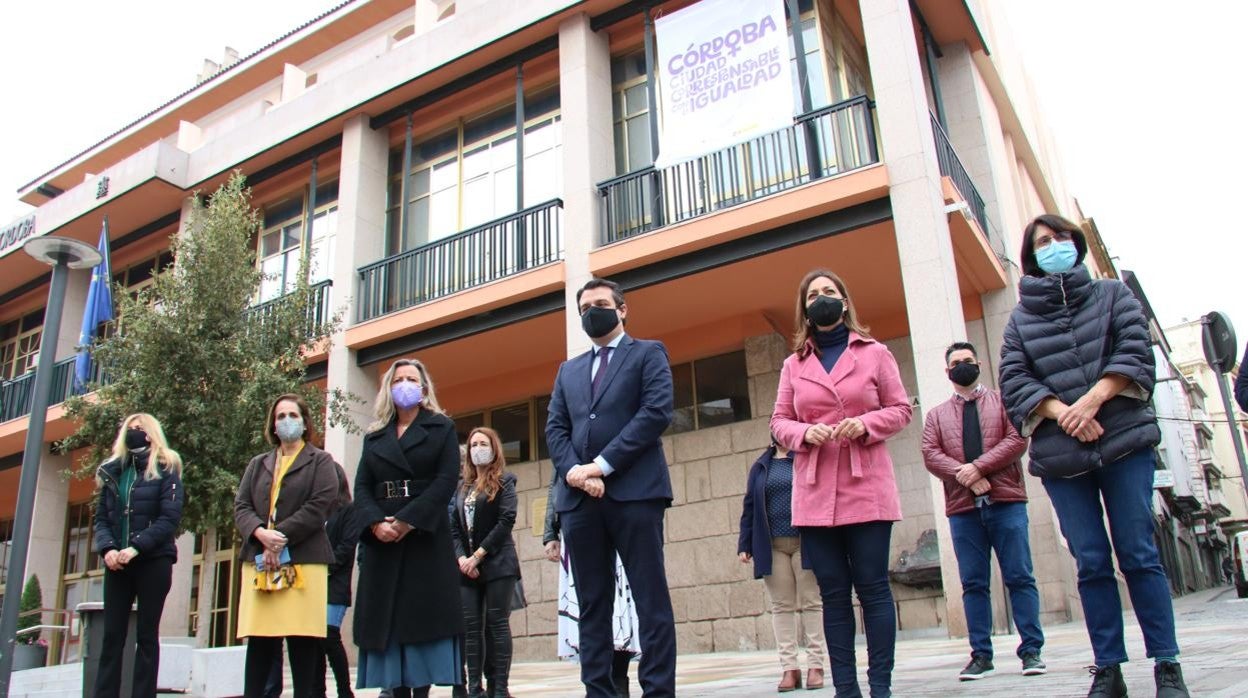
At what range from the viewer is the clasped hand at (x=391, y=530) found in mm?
4570

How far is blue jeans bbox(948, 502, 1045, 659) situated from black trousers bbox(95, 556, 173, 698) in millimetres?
4800

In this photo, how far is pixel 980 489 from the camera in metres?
5.43

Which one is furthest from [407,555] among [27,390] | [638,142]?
[27,390]

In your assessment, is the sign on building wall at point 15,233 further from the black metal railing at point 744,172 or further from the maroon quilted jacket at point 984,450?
the maroon quilted jacket at point 984,450

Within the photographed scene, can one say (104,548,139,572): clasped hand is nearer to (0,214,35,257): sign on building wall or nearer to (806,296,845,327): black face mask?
(806,296,845,327): black face mask

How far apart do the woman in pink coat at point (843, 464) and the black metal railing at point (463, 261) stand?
9.55 metres

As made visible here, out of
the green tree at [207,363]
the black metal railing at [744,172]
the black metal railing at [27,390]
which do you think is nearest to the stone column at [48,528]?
the black metal railing at [27,390]

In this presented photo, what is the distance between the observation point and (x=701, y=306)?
43.6ft

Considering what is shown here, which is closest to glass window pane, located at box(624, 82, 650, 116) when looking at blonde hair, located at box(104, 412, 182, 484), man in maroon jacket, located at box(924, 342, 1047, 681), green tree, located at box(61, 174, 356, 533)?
green tree, located at box(61, 174, 356, 533)

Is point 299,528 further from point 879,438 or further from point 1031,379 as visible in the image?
point 1031,379

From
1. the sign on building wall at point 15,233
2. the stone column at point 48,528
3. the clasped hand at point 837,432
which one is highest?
the sign on building wall at point 15,233

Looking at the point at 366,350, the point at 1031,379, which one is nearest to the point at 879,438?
the point at 1031,379

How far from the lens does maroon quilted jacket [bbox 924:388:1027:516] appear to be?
5434mm

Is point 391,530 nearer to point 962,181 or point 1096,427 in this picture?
point 1096,427
